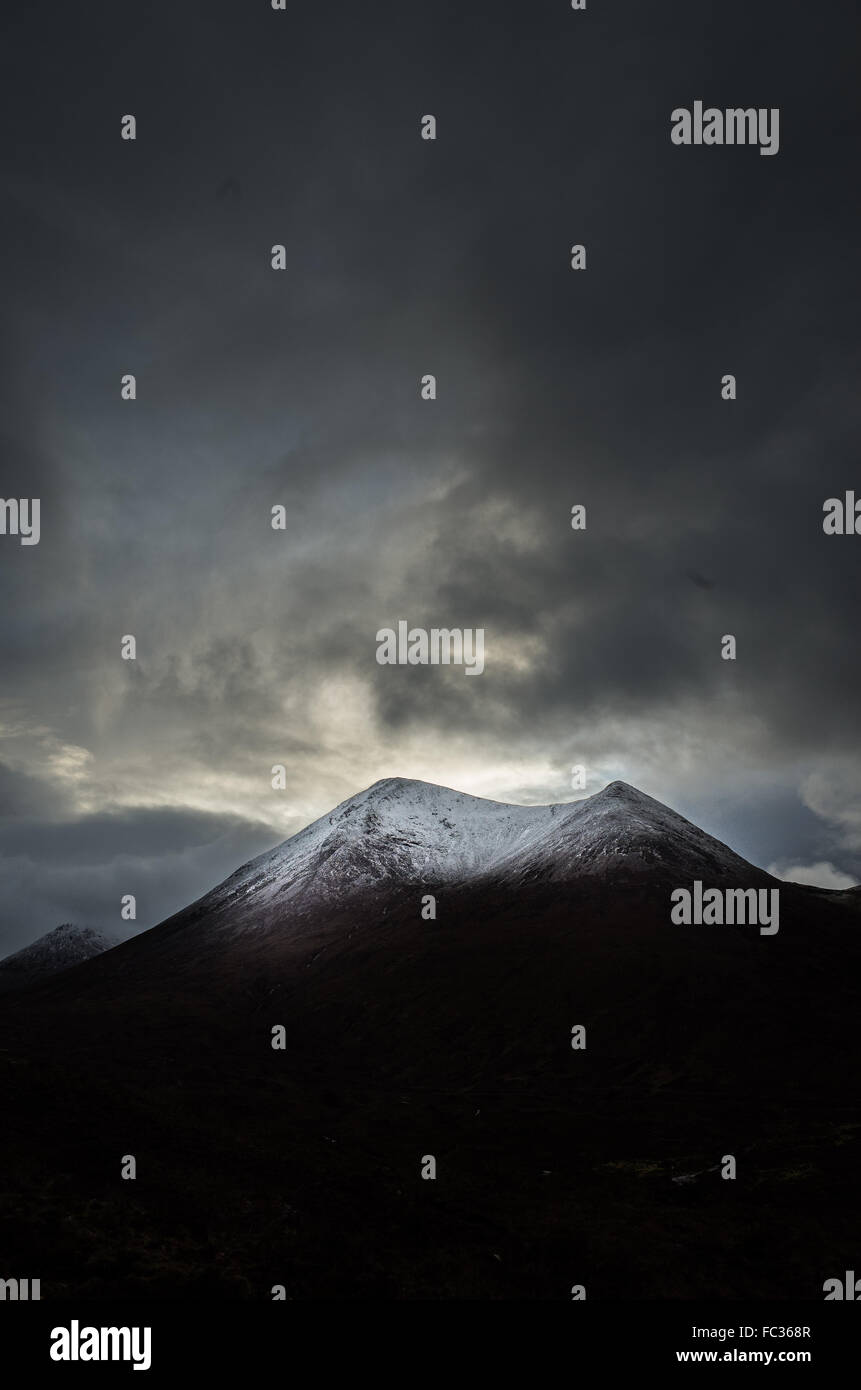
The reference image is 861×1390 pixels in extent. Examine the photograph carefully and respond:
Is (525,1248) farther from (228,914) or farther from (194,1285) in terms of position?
(228,914)

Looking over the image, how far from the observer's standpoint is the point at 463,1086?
88.6 meters

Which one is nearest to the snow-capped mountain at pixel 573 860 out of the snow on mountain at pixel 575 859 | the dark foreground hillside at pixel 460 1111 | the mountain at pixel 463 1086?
the snow on mountain at pixel 575 859

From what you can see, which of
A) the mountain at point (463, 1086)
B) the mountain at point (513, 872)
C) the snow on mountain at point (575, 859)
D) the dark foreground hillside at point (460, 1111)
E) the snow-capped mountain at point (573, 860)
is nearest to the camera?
the dark foreground hillside at point (460, 1111)

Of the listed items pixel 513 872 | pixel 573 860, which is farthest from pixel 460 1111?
pixel 513 872

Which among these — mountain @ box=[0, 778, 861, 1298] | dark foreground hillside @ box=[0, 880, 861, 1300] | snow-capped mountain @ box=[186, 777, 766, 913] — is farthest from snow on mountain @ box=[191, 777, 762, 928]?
dark foreground hillside @ box=[0, 880, 861, 1300]

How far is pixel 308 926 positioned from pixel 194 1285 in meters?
152

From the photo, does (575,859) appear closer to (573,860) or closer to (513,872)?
(573,860)

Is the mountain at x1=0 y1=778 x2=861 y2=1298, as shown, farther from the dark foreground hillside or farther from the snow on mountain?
the snow on mountain

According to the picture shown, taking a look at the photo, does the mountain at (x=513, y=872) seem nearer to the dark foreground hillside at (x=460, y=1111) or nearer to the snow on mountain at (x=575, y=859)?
the snow on mountain at (x=575, y=859)

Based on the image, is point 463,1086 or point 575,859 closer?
point 463,1086

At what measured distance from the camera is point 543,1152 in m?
52.4

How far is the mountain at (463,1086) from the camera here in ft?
90.5

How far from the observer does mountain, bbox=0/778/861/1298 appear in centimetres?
2759
